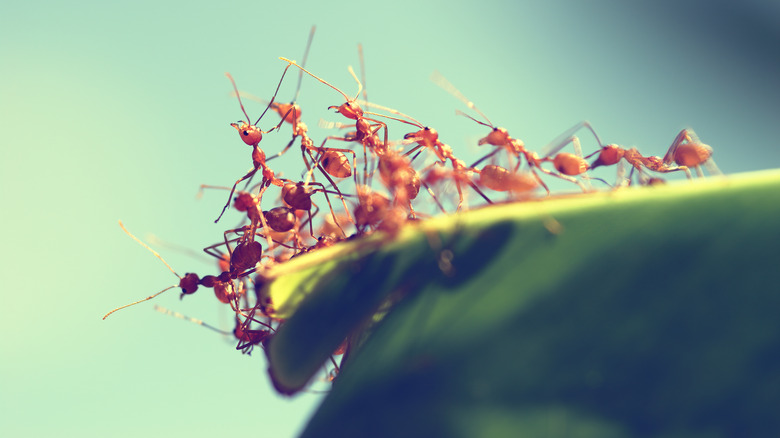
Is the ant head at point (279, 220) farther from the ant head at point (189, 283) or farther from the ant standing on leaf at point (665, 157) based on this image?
the ant standing on leaf at point (665, 157)

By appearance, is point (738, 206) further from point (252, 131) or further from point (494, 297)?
point (252, 131)

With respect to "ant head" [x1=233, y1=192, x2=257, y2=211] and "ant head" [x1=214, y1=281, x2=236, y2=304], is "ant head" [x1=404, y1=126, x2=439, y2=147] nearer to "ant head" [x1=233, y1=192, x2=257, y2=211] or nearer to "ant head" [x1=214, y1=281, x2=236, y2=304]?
"ant head" [x1=233, y1=192, x2=257, y2=211]

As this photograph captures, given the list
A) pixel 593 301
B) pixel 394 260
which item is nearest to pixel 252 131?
pixel 394 260

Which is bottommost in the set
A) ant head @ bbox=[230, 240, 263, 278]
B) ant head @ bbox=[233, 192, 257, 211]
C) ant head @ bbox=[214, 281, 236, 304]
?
ant head @ bbox=[214, 281, 236, 304]

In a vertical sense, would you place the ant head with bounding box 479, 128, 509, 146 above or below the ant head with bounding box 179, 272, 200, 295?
above

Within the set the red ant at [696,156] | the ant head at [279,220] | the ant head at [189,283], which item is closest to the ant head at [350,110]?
the ant head at [279,220]

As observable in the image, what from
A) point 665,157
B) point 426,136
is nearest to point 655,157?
point 665,157

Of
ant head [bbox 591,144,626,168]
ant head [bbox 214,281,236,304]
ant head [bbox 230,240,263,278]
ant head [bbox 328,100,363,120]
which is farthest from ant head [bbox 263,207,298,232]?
ant head [bbox 591,144,626,168]
